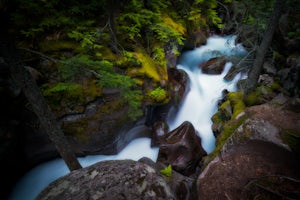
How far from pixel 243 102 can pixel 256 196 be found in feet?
13.7

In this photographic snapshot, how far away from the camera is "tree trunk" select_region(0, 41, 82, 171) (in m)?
3.42

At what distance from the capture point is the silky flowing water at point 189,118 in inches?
241

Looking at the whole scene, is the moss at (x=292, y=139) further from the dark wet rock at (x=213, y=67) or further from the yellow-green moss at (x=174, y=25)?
the yellow-green moss at (x=174, y=25)

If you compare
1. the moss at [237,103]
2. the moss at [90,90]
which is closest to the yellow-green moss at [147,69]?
the moss at [90,90]

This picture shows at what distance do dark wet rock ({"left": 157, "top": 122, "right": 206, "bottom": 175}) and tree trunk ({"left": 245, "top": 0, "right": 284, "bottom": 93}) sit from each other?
9.12 ft

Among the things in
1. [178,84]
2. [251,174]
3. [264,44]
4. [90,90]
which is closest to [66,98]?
[90,90]

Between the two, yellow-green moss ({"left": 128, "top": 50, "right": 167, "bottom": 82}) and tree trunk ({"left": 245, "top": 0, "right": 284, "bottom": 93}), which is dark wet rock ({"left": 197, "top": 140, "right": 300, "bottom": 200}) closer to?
tree trunk ({"left": 245, "top": 0, "right": 284, "bottom": 93})

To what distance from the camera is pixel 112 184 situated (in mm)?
3252

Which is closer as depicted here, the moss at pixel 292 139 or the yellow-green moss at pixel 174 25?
the moss at pixel 292 139

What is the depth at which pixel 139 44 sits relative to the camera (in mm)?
7500

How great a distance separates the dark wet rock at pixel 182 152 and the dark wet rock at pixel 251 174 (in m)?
2.00

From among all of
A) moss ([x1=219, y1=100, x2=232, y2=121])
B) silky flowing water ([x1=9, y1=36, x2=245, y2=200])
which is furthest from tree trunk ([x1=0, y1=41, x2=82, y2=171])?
moss ([x1=219, y1=100, x2=232, y2=121])

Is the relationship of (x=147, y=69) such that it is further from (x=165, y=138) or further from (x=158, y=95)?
(x=165, y=138)

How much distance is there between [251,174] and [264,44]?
13.4 feet
